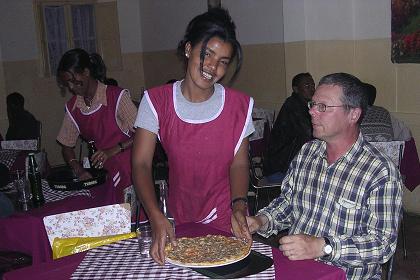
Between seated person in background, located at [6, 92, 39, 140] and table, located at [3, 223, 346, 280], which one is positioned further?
seated person in background, located at [6, 92, 39, 140]

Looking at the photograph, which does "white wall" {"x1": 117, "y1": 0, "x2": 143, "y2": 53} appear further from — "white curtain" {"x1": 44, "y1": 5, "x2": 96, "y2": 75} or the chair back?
the chair back

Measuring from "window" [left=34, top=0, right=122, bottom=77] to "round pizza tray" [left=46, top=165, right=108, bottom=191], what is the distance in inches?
212

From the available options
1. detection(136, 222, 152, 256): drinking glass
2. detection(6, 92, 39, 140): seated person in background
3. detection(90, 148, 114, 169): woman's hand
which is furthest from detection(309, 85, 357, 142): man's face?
detection(6, 92, 39, 140): seated person in background

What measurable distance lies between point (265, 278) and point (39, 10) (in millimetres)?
7320

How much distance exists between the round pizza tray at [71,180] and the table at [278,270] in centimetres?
110

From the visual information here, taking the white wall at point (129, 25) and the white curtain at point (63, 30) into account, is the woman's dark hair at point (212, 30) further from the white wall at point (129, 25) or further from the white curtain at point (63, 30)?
the white wall at point (129, 25)

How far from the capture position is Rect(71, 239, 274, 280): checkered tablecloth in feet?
5.40

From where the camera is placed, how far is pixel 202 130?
2.15 meters

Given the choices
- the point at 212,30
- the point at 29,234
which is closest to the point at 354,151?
the point at 212,30

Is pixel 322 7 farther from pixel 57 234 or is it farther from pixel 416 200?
pixel 57 234

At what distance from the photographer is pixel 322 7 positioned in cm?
564

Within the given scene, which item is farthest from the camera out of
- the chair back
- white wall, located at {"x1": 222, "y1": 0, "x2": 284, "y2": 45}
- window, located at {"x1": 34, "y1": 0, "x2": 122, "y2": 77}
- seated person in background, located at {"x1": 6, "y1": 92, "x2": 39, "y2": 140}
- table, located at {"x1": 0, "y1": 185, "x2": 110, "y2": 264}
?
window, located at {"x1": 34, "y1": 0, "x2": 122, "y2": 77}

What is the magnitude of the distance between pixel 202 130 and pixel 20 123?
433 cm

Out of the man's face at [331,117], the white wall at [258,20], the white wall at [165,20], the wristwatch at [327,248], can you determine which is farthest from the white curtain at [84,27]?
the wristwatch at [327,248]
